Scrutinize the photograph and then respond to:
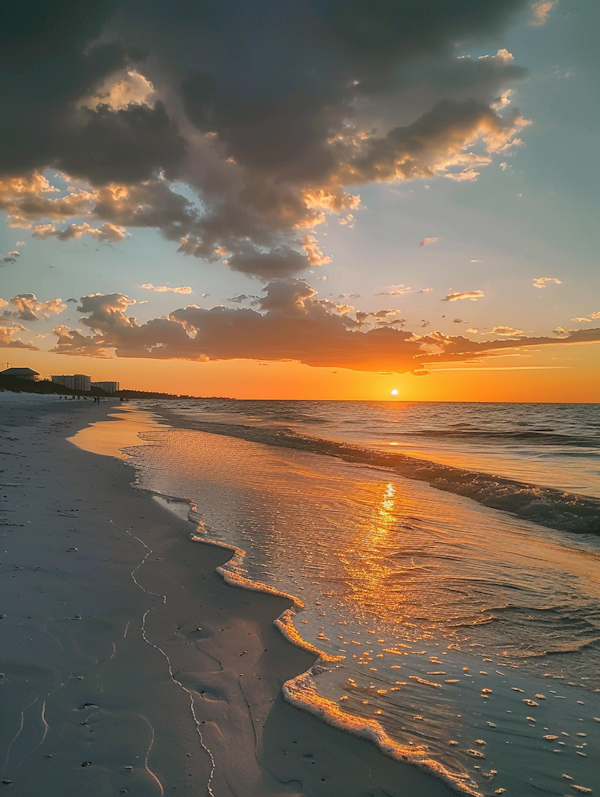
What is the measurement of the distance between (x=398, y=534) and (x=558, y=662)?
4435 mm

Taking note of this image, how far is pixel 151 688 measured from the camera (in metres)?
3.63

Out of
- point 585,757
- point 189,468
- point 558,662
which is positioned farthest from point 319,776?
point 189,468

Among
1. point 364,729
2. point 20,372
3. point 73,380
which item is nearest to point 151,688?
point 364,729

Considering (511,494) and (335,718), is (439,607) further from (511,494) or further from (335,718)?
(511,494)

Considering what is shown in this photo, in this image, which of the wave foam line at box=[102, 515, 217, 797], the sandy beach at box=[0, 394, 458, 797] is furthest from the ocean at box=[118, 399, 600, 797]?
the wave foam line at box=[102, 515, 217, 797]

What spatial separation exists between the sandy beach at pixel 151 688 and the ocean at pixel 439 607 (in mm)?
315

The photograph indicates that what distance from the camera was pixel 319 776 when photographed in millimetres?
2918

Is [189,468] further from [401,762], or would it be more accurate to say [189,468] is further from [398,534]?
[401,762]

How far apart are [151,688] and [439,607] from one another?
364 cm

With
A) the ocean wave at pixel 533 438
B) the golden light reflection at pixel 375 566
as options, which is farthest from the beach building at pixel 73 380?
the golden light reflection at pixel 375 566

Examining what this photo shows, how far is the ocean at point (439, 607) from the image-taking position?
11.1ft

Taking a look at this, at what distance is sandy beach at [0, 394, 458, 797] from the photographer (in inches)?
111

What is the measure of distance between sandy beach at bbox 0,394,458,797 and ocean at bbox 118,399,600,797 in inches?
12.4

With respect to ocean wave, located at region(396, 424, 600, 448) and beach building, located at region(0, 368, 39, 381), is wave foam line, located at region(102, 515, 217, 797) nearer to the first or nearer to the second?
ocean wave, located at region(396, 424, 600, 448)
